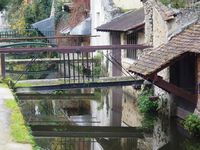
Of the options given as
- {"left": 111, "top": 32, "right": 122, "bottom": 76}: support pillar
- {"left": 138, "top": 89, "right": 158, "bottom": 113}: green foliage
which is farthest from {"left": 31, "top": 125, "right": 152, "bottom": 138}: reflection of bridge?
{"left": 111, "top": 32, "right": 122, "bottom": 76}: support pillar

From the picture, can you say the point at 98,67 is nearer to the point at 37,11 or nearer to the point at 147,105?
the point at 147,105

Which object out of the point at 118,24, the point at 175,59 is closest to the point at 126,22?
the point at 118,24

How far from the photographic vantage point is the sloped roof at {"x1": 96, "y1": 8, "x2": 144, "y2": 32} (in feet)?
83.7

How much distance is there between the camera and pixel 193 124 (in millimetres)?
16422

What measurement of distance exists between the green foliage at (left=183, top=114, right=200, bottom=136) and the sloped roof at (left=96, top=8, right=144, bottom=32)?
340 inches

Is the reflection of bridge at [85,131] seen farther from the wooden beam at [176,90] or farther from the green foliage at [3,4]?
the green foliage at [3,4]

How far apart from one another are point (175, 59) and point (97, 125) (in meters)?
4.26

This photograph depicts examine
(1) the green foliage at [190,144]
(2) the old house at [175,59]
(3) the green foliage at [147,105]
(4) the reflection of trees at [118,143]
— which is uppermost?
(2) the old house at [175,59]

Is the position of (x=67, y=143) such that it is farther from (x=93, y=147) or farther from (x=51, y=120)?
(x=51, y=120)

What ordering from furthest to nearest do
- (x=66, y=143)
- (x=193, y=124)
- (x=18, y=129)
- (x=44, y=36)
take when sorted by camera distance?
(x=44, y=36) < (x=66, y=143) < (x=193, y=124) < (x=18, y=129)

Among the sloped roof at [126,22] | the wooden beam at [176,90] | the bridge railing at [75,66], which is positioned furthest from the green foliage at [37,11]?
the wooden beam at [176,90]

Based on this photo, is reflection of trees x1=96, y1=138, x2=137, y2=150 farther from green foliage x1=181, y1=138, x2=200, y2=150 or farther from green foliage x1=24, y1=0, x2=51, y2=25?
green foliage x1=24, y1=0, x2=51, y2=25

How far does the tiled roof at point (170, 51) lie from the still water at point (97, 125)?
2.24 meters

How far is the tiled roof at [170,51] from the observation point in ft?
55.8
